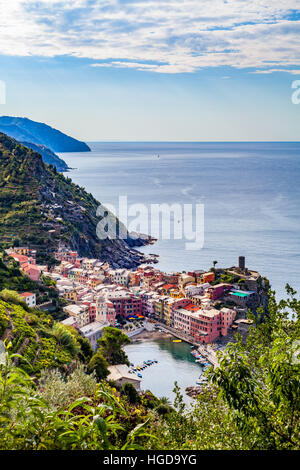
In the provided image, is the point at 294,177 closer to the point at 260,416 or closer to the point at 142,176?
the point at 142,176

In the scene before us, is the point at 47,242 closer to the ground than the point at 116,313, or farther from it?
farther from it

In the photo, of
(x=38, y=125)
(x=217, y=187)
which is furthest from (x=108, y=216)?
(x=38, y=125)

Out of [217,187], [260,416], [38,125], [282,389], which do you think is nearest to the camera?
[282,389]

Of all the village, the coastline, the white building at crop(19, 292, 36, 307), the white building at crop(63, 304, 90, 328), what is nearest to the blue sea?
the village

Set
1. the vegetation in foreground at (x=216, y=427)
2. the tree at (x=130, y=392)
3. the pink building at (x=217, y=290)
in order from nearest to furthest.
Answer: the vegetation in foreground at (x=216, y=427), the tree at (x=130, y=392), the pink building at (x=217, y=290)

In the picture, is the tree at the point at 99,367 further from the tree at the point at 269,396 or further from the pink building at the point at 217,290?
the pink building at the point at 217,290

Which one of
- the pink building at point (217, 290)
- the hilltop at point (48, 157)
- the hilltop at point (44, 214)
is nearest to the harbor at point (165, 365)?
the pink building at point (217, 290)

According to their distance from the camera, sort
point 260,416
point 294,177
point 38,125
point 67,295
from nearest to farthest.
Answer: point 260,416, point 67,295, point 294,177, point 38,125

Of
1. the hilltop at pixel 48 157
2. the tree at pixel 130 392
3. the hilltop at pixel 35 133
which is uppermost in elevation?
the hilltop at pixel 35 133
